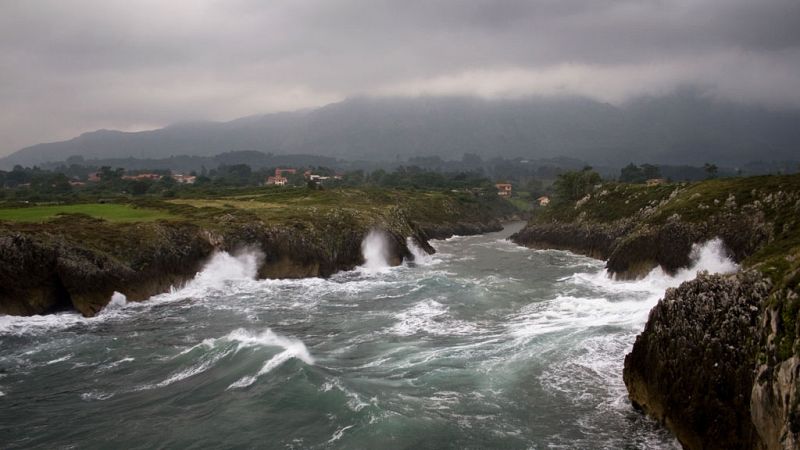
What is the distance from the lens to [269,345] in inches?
981

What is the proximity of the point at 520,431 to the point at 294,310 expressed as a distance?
20869 mm

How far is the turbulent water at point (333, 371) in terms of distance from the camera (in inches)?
650

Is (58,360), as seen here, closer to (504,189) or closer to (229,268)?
(229,268)

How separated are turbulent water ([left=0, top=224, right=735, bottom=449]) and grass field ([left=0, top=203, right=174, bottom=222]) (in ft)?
50.0

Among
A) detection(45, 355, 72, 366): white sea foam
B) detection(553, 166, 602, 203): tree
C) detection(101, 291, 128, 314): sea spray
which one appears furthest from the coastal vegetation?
detection(553, 166, 602, 203): tree

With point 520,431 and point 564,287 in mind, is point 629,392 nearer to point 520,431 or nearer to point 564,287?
point 520,431

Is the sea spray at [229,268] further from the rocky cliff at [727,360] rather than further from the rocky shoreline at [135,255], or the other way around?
the rocky cliff at [727,360]

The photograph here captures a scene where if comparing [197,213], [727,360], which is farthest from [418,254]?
[727,360]

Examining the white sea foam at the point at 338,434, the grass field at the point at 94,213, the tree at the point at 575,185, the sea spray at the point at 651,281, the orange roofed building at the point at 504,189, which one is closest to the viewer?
the white sea foam at the point at 338,434

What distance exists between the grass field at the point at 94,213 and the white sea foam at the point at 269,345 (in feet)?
85.9

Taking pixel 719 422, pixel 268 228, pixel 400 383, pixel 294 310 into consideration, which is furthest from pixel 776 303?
pixel 268 228

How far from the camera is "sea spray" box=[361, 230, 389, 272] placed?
53.8 m

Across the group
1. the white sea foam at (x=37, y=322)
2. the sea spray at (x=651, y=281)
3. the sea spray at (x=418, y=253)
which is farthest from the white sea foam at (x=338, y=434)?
the sea spray at (x=418, y=253)

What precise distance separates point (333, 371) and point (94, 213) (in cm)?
4167
